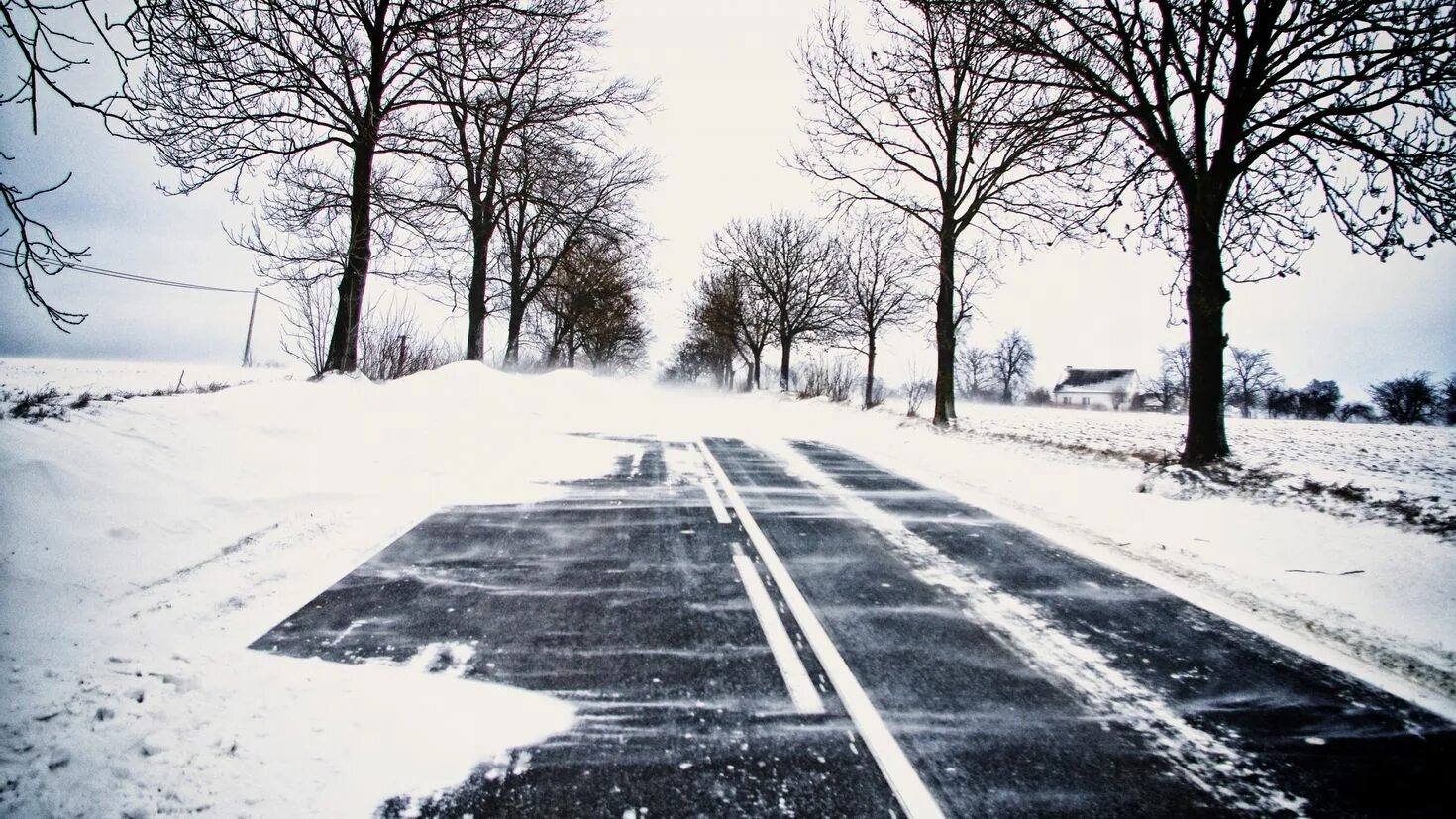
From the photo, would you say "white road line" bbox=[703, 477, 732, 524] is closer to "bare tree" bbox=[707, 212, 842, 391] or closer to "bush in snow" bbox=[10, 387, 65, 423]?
"bush in snow" bbox=[10, 387, 65, 423]

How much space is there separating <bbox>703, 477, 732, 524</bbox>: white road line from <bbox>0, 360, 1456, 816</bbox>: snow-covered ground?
176cm

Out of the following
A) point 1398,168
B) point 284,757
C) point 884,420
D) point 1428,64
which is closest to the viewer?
point 284,757

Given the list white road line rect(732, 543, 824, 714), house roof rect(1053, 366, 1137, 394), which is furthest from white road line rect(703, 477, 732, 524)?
house roof rect(1053, 366, 1137, 394)

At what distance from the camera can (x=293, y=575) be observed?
3.97m

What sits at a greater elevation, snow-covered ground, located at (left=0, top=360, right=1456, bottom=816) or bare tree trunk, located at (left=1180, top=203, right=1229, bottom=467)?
bare tree trunk, located at (left=1180, top=203, right=1229, bottom=467)

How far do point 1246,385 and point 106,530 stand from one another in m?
86.7

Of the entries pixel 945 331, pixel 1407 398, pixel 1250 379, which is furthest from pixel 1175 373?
pixel 945 331

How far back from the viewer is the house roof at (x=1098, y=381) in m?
86.9

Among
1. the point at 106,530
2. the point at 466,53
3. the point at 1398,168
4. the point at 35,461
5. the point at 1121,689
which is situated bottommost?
the point at 1121,689

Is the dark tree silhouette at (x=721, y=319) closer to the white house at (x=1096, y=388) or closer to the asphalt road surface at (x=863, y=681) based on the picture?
the asphalt road surface at (x=863, y=681)

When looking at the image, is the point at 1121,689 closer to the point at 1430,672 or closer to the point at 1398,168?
the point at 1430,672

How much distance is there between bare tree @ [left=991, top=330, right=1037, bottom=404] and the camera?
83.9m

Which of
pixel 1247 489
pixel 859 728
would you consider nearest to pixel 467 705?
pixel 859 728

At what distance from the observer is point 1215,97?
26.2 feet
